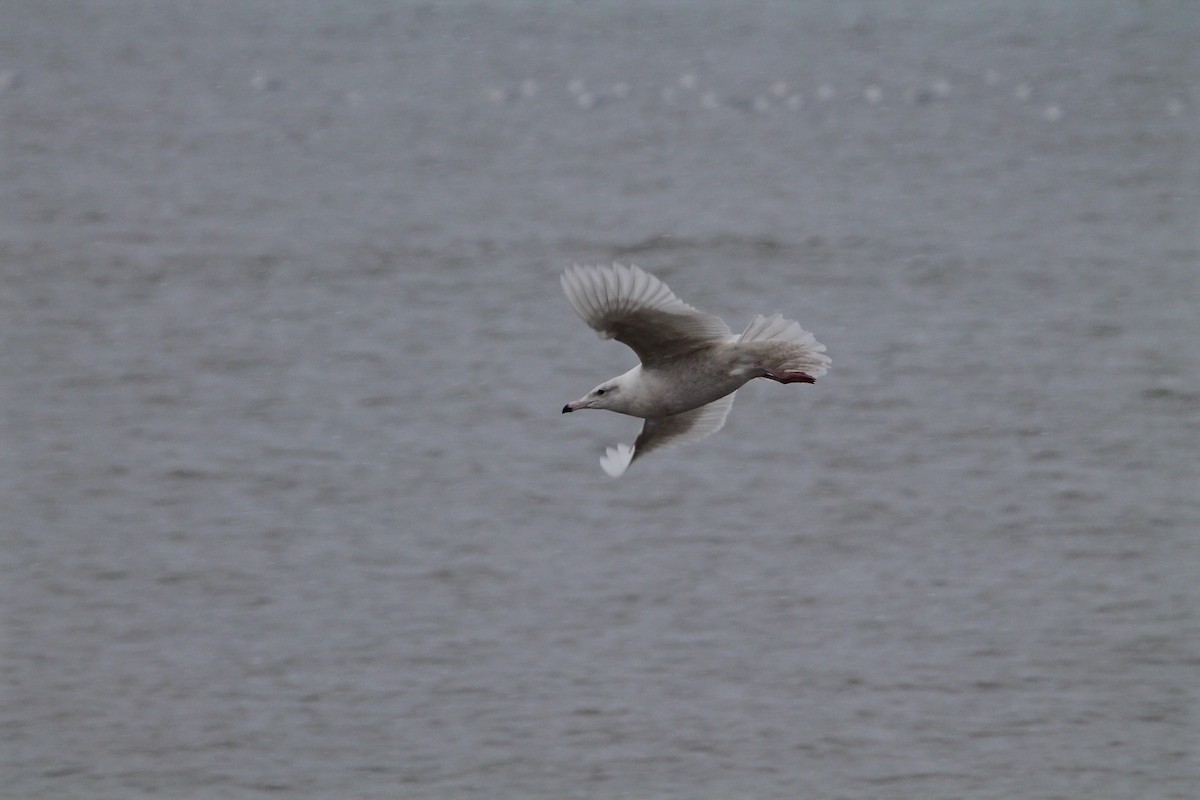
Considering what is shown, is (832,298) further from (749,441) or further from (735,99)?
(735,99)

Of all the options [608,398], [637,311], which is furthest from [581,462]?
[637,311]

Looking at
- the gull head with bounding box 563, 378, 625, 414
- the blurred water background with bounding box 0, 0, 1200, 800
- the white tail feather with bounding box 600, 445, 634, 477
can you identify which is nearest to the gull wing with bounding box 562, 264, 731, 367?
the gull head with bounding box 563, 378, 625, 414

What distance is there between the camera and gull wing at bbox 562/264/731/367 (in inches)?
194

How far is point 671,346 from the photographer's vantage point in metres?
5.12

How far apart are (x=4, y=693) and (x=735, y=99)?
14.5m

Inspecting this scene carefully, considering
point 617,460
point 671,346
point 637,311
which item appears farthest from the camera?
point 617,460

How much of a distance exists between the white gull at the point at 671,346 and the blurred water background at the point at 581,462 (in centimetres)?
283

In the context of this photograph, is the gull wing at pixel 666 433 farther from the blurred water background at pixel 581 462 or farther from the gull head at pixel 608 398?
the blurred water background at pixel 581 462

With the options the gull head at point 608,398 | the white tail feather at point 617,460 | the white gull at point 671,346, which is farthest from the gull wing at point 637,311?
the white tail feather at point 617,460

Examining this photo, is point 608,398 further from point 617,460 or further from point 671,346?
point 617,460

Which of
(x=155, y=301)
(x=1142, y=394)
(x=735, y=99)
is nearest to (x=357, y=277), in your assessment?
(x=155, y=301)

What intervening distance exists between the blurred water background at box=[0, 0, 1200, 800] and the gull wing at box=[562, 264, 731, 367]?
9.70 feet

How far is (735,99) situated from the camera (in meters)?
21.1

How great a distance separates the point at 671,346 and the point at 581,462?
5467mm
